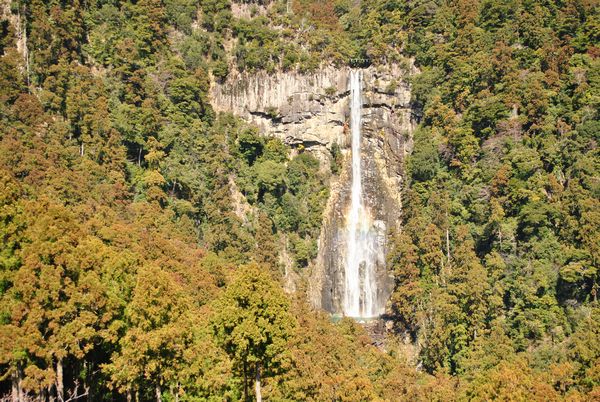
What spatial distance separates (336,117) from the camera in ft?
233

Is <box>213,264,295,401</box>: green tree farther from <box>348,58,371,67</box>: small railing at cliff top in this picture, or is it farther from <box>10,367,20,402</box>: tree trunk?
<box>348,58,371,67</box>: small railing at cliff top

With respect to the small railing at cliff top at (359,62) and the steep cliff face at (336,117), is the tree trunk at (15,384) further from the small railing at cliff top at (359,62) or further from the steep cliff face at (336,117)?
the small railing at cliff top at (359,62)

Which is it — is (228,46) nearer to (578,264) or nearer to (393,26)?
(393,26)

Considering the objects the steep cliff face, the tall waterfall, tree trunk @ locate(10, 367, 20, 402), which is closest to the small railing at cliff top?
the steep cliff face

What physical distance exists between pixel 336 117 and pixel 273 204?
13.6m

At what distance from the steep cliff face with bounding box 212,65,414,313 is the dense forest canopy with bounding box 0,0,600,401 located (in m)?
1.59

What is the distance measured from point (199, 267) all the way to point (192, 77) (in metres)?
28.5

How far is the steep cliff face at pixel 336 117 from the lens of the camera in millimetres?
68750

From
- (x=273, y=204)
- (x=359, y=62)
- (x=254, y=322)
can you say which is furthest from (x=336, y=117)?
(x=254, y=322)

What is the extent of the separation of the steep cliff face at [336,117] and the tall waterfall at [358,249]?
2.40 feet

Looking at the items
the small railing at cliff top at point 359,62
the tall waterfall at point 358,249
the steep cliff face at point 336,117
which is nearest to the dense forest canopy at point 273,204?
the small railing at cliff top at point 359,62

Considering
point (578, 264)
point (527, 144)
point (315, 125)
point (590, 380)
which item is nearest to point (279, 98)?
point (315, 125)

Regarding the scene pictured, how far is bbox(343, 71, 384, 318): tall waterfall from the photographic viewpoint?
65125 mm

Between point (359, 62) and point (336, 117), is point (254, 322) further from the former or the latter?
point (359, 62)
